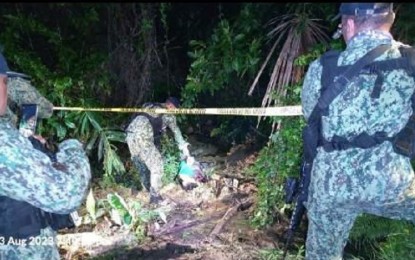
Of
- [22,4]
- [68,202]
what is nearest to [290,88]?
[68,202]

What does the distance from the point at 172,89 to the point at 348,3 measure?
16.4ft

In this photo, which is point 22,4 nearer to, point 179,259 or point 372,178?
point 179,259

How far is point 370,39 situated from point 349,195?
91 cm

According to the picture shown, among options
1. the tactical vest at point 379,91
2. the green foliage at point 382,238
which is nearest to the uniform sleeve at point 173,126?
the green foliage at point 382,238

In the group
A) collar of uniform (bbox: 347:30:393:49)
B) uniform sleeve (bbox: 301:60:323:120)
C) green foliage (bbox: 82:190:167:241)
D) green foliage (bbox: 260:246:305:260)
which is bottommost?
green foliage (bbox: 260:246:305:260)

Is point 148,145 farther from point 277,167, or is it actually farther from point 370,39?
point 370,39

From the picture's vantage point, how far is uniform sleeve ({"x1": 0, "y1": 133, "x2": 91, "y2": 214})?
1.83 m

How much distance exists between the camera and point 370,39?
255cm

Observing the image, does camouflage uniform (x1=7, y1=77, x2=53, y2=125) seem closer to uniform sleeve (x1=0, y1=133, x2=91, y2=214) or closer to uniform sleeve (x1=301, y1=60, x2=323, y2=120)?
uniform sleeve (x1=0, y1=133, x2=91, y2=214)

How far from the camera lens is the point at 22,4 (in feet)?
20.4

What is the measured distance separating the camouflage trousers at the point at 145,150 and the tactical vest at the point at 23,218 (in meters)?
2.98

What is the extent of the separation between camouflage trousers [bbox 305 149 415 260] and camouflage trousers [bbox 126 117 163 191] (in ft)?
8.42

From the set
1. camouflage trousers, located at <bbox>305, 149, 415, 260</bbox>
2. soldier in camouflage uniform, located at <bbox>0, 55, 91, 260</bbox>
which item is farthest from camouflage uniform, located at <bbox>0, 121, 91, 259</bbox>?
camouflage trousers, located at <bbox>305, 149, 415, 260</bbox>

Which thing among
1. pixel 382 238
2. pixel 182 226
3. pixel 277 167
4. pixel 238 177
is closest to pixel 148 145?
pixel 182 226
